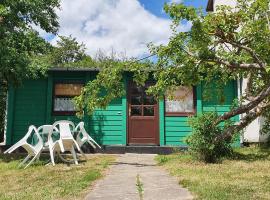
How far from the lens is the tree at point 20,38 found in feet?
30.9

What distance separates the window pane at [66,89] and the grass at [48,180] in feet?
12.8

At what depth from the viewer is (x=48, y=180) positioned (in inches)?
252

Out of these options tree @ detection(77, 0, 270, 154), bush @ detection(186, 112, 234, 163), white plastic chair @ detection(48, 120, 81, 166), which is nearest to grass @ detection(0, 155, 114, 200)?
white plastic chair @ detection(48, 120, 81, 166)

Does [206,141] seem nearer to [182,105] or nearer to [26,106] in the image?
[182,105]

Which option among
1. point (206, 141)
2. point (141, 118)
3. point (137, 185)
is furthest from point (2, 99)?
point (137, 185)

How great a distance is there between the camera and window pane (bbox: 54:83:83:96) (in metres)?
12.5

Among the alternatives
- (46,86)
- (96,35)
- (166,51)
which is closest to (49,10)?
(46,86)

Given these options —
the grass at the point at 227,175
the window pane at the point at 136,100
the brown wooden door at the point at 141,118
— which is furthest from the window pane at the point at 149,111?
the grass at the point at 227,175

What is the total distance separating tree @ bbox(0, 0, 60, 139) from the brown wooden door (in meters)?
3.34

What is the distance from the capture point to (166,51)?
7691 millimetres

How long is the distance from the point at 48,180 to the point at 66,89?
21.2 ft

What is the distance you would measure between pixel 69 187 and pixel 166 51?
11.9 ft

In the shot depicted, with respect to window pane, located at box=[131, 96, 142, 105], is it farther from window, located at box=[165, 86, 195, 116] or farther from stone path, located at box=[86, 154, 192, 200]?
stone path, located at box=[86, 154, 192, 200]

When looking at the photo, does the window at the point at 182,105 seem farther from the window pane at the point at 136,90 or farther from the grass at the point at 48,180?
the grass at the point at 48,180
